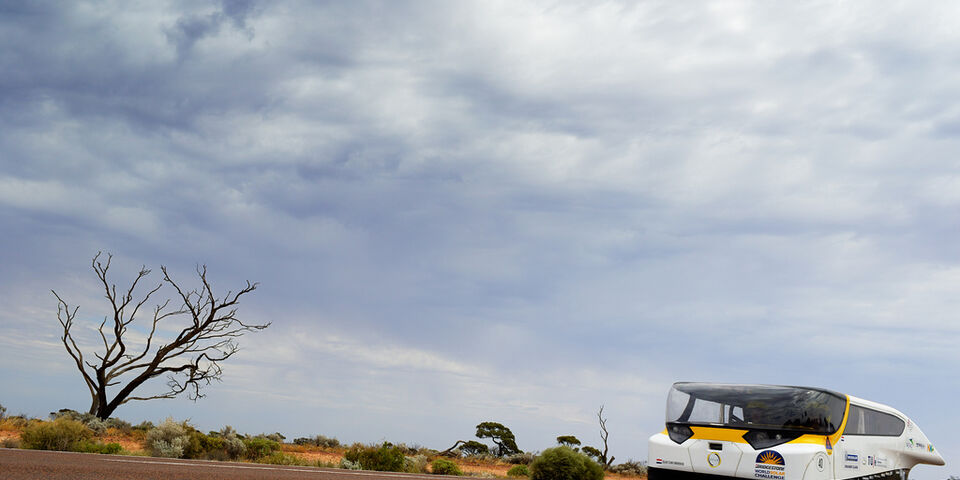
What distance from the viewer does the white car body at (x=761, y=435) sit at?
10.1m

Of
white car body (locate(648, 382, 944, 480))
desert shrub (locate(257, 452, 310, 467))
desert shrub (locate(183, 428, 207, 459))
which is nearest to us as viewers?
white car body (locate(648, 382, 944, 480))

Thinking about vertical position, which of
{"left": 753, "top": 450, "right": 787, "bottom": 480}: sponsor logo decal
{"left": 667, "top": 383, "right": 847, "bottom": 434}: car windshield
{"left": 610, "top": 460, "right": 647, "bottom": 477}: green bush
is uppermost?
{"left": 667, "top": 383, "right": 847, "bottom": 434}: car windshield

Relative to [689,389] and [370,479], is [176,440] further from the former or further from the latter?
[689,389]

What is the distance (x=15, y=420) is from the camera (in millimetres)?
27891

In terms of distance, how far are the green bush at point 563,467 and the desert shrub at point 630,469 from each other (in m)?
13.2

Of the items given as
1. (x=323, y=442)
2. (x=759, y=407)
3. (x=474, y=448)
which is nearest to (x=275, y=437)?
(x=323, y=442)

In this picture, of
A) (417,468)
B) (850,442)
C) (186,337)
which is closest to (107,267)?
(186,337)

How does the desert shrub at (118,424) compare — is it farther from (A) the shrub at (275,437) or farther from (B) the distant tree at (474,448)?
(B) the distant tree at (474,448)

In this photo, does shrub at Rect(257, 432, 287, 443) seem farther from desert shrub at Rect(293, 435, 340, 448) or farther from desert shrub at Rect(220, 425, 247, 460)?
desert shrub at Rect(220, 425, 247, 460)

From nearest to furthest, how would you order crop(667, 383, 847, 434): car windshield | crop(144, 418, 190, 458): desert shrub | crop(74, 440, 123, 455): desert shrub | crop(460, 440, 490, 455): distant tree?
1. crop(667, 383, 847, 434): car windshield
2. crop(74, 440, 123, 455): desert shrub
3. crop(144, 418, 190, 458): desert shrub
4. crop(460, 440, 490, 455): distant tree

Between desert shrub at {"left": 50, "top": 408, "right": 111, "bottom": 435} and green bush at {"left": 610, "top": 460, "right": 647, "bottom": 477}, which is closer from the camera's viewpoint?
desert shrub at {"left": 50, "top": 408, "right": 111, "bottom": 435}

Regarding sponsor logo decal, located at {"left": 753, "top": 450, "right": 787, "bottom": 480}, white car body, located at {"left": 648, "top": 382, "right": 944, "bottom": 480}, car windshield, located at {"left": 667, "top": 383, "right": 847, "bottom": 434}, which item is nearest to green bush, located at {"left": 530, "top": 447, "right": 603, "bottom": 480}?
white car body, located at {"left": 648, "top": 382, "right": 944, "bottom": 480}

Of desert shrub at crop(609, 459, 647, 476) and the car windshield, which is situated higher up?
the car windshield

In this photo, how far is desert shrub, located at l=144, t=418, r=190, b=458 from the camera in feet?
68.5
